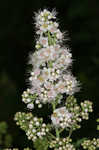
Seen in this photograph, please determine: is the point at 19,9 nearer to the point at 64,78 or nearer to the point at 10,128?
the point at 10,128

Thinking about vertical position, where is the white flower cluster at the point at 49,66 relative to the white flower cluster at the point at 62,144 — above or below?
above

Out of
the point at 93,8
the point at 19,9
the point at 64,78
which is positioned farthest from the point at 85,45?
the point at 64,78

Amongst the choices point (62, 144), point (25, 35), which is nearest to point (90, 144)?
point (62, 144)

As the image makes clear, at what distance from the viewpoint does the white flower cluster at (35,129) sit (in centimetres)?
188

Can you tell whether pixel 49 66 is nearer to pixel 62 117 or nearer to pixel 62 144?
pixel 62 117

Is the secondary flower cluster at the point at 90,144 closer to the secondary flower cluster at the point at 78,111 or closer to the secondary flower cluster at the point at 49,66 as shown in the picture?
the secondary flower cluster at the point at 78,111

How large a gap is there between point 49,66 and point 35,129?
374 millimetres

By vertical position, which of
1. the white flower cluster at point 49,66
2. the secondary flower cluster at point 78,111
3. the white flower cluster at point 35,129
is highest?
the white flower cluster at point 49,66

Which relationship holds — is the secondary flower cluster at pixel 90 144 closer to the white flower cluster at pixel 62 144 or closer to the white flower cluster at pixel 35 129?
the white flower cluster at pixel 62 144

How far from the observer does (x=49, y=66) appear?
1.87 m

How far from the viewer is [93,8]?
4.05 m

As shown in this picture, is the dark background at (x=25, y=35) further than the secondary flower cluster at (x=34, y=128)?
Yes

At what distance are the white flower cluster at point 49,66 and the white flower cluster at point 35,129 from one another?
0.43 ft

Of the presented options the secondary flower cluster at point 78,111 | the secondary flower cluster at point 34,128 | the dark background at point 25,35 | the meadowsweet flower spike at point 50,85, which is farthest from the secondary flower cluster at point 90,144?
the dark background at point 25,35
